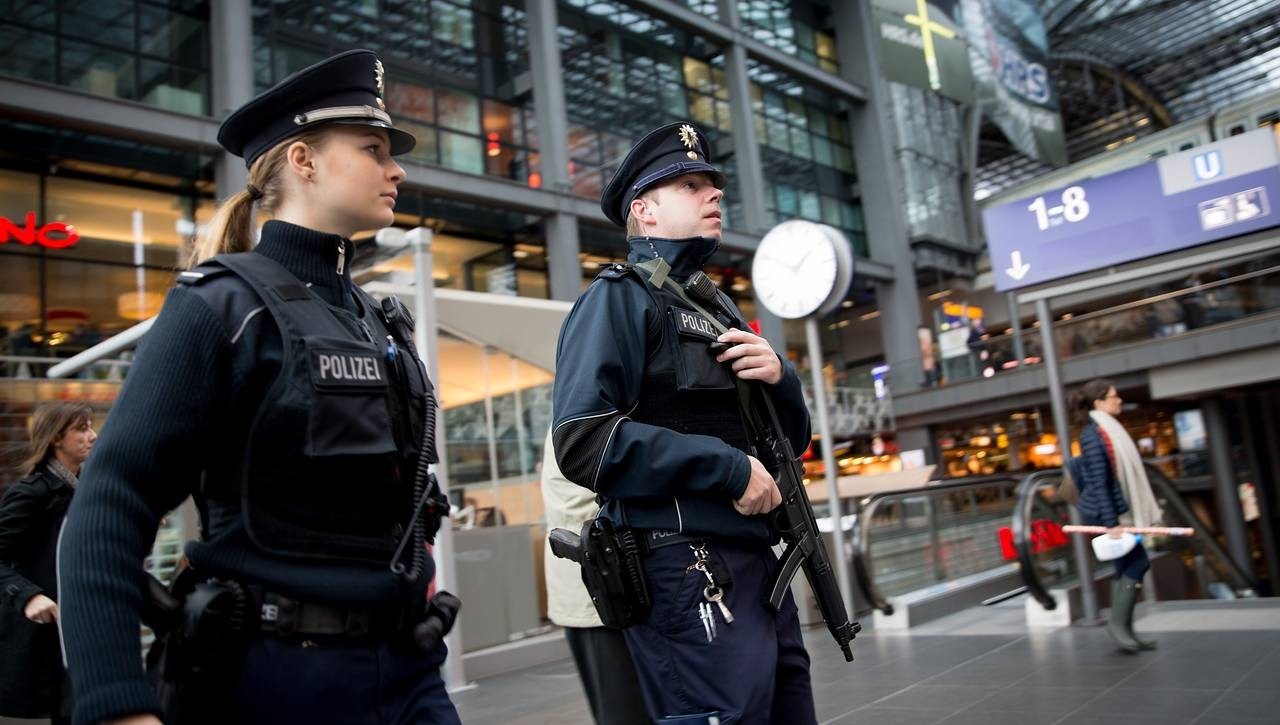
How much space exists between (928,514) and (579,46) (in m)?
19.1

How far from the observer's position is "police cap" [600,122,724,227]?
247 centimetres

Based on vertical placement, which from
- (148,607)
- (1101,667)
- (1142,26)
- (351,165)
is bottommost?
(1101,667)

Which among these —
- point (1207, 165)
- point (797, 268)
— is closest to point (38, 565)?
point (797, 268)

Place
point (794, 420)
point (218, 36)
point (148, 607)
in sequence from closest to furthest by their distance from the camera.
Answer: point (148, 607) → point (794, 420) → point (218, 36)

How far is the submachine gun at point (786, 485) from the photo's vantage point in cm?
225

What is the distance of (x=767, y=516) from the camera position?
222cm

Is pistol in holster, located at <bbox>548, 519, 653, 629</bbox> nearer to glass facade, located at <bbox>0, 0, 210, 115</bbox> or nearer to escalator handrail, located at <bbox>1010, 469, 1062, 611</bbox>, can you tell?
escalator handrail, located at <bbox>1010, 469, 1062, 611</bbox>

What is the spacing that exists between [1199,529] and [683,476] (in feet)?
45.9

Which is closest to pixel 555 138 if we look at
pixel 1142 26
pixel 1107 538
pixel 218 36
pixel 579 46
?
pixel 579 46

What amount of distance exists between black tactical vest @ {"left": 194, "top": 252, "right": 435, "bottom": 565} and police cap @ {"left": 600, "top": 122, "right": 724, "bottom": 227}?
1062 millimetres

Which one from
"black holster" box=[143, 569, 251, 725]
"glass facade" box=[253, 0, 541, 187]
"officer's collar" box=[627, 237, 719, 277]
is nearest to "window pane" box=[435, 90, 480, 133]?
"glass facade" box=[253, 0, 541, 187]

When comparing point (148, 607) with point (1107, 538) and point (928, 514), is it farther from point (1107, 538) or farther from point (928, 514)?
point (928, 514)

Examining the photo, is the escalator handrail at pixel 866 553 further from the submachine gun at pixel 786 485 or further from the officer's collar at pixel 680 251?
the officer's collar at pixel 680 251

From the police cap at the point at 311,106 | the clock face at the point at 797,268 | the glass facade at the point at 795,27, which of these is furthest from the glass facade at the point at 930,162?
the police cap at the point at 311,106
